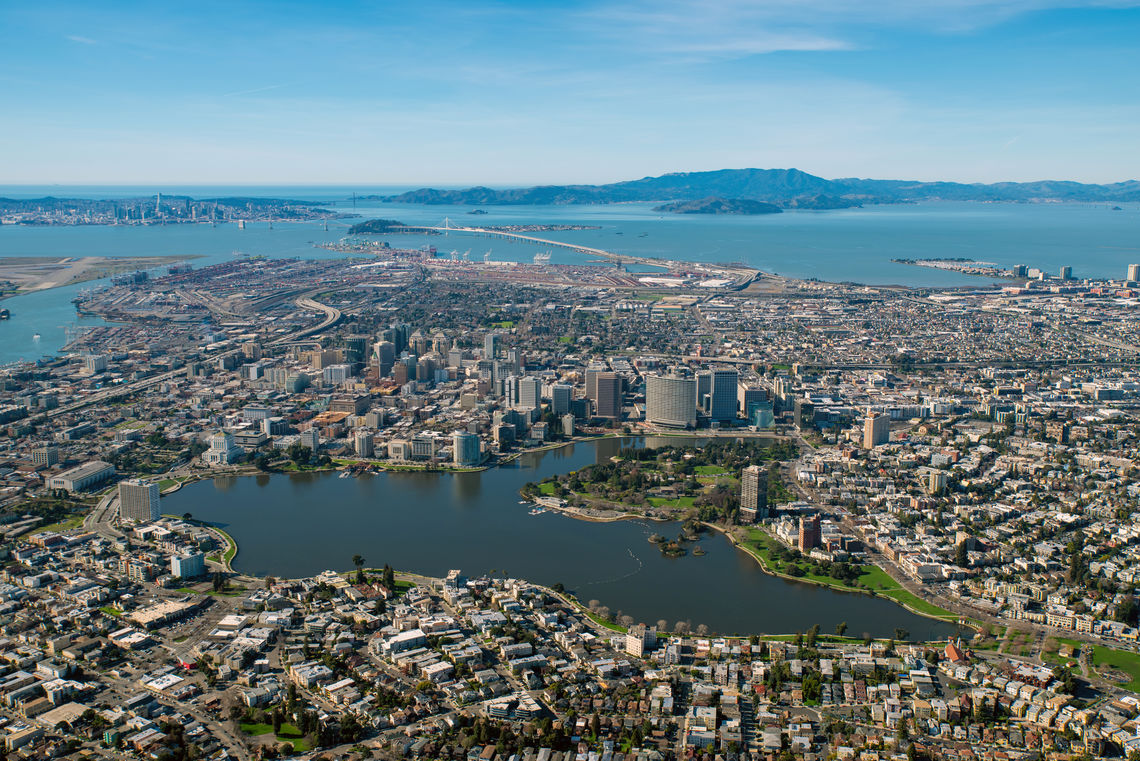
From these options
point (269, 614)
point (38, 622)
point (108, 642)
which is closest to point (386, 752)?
point (269, 614)

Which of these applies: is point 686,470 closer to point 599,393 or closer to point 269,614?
point 599,393

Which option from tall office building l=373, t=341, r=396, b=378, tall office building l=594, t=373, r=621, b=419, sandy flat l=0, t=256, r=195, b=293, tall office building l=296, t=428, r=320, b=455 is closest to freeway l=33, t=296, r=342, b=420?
tall office building l=373, t=341, r=396, b=378

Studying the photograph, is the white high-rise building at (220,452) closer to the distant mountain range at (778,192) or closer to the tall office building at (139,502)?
the tall office building at (139,502)

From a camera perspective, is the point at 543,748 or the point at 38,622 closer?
the point at 543,748

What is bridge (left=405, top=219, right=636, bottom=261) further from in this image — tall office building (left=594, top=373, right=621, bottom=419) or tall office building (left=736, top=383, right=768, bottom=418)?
tall office building (left=594, top=373, right=621, bottom=419)

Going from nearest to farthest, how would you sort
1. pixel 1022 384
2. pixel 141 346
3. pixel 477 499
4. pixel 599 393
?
pixel 477 499, pixel 599 393, pixel 1022 384, pixel 141 346

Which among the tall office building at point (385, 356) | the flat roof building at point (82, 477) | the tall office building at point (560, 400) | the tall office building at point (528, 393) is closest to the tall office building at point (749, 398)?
the tall office building at point (560, 400)

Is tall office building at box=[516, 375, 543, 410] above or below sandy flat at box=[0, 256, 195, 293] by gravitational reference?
below
